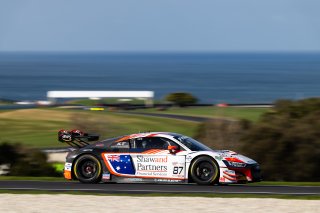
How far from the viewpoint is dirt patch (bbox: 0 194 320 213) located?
15.1 metres

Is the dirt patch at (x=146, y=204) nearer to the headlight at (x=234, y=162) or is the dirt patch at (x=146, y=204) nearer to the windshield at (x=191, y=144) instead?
the headlight at (x=234, y=162)

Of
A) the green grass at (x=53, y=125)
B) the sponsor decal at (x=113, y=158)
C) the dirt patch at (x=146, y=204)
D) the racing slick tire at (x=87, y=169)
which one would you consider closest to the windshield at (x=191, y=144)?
the sponsor decal at (x=113, y=158)

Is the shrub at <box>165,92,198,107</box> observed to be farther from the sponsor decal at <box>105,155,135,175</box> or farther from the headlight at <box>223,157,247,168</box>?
the headlight at <box>223,157,247,168</box>

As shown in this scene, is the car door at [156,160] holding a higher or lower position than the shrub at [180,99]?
lower

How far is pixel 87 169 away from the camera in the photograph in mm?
19781

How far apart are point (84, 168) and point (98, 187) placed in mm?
1073

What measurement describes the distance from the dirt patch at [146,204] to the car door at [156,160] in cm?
235

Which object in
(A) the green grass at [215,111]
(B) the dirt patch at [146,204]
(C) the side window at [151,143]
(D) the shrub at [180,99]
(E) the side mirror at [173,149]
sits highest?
(D) the shrub at [180,99]

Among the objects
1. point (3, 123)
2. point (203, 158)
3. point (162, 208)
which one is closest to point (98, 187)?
point (203, 158)

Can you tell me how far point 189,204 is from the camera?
1575 centimetres

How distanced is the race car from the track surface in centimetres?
21

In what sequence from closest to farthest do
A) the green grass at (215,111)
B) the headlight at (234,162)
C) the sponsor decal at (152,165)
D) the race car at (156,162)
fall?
1. the headlight at (234,162)
2. the race car at (156,162)
3. the sponsor decal at (152,165)
4. the green grass at (215,111)

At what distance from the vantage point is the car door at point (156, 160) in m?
19.0

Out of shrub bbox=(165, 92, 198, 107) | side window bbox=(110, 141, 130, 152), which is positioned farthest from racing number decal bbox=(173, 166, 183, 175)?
shrub bbox=(165, 92, 198, 107)
